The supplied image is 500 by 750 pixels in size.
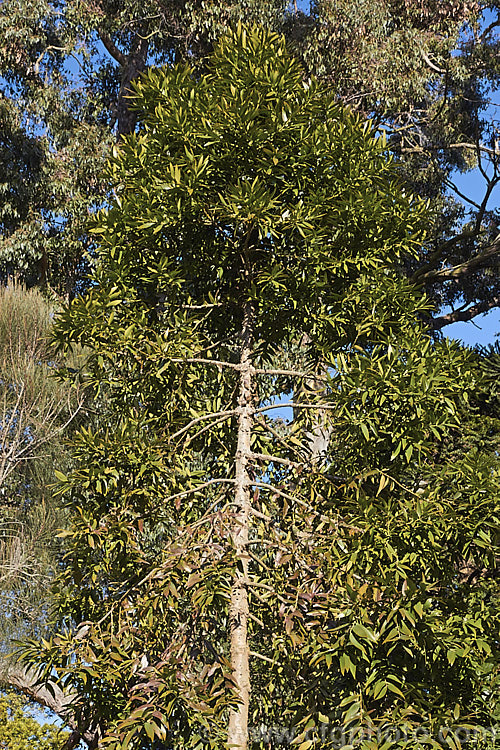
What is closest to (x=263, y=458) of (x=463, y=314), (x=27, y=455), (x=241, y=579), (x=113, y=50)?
(x=241, y=579)

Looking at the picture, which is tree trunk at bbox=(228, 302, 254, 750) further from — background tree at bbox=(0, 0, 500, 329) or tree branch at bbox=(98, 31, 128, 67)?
tree branch at bbox=(98, 31, 128, 67)

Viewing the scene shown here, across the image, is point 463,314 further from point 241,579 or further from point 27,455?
point 241,579

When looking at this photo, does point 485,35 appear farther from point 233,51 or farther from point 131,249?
point 131,249

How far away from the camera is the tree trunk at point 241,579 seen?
264cm

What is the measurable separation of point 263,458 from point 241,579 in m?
0.51

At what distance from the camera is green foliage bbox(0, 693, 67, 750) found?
8.66 m

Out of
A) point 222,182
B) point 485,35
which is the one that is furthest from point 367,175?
point 485,35

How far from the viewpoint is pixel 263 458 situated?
3.03 meters

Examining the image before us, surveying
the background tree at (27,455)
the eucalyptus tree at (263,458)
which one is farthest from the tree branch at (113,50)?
the eucalyptus tree at (263,458)

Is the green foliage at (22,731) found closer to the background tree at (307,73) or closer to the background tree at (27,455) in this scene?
the background tree at (27,455)

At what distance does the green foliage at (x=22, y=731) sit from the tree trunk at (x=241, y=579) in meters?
6.91

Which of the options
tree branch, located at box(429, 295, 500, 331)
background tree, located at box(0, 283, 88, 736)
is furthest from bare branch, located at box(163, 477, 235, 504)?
tree branch, located at box(429, 295, 500, 331)

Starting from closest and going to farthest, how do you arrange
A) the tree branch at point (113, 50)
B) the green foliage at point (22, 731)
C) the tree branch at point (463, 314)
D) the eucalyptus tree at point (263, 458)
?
1. the eucalyptus tree at point (263, 458)
2. the green foliage at point (22, 731)
3. the tree branch at point (463, 314)
4. the tree branch at point (113, 50)

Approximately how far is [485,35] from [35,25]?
257 inches
